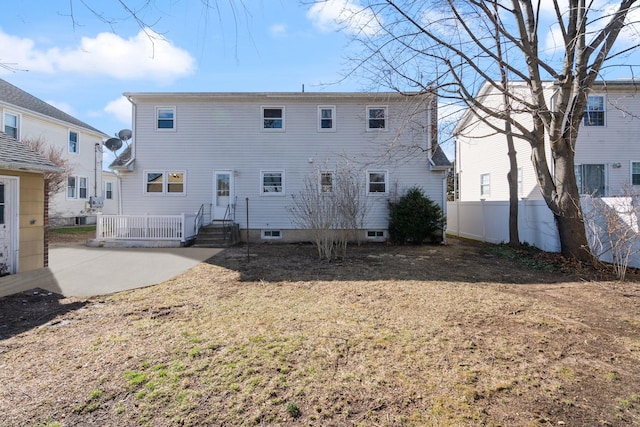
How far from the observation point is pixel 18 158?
277 inches

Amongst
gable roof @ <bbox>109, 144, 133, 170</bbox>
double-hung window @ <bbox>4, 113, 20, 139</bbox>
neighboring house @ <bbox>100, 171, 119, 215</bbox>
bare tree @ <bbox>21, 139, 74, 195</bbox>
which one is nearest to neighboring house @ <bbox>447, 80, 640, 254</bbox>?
gable roof @ <bbox>109, 144, 133, 170</bbox>

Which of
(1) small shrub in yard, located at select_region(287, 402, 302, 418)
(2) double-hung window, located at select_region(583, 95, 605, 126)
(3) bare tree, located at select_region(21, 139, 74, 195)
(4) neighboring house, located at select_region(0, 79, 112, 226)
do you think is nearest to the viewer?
(1) small shrub in yard, located at select_region(287, 402, 302, 418)

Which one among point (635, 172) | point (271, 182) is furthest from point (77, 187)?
point (635, 172)

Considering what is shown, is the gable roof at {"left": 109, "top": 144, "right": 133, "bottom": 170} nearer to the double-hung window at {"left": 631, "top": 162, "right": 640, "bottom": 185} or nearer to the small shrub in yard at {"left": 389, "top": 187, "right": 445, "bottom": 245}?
the small shrub in yard at {"left": 389, "top": 187, "right": 445, "bottom": 245}

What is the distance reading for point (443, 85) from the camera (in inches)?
322

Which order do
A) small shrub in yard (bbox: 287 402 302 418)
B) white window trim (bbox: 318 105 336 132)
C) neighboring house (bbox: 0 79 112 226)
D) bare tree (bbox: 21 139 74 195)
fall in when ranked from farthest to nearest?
neighboring house (bbox: 0 79 112 226), bare tree (bbox: 21 139 74 195), white window trim (bbox: 318 105 336 132), small shrub in yard (bbox: 287 402 302 418)

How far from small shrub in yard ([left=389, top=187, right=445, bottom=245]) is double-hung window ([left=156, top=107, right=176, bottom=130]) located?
1022 centimetres

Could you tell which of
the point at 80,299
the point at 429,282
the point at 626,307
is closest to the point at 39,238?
the point at 80,299

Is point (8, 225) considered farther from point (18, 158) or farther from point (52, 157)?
point (52, 157)

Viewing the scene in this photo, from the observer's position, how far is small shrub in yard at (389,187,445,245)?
41.7 ft

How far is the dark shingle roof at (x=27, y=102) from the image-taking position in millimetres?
16834

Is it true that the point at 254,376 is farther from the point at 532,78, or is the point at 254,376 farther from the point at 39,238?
the point at 532,78

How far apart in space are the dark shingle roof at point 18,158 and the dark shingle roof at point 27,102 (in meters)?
12.2

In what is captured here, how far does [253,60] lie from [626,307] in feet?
21.3
